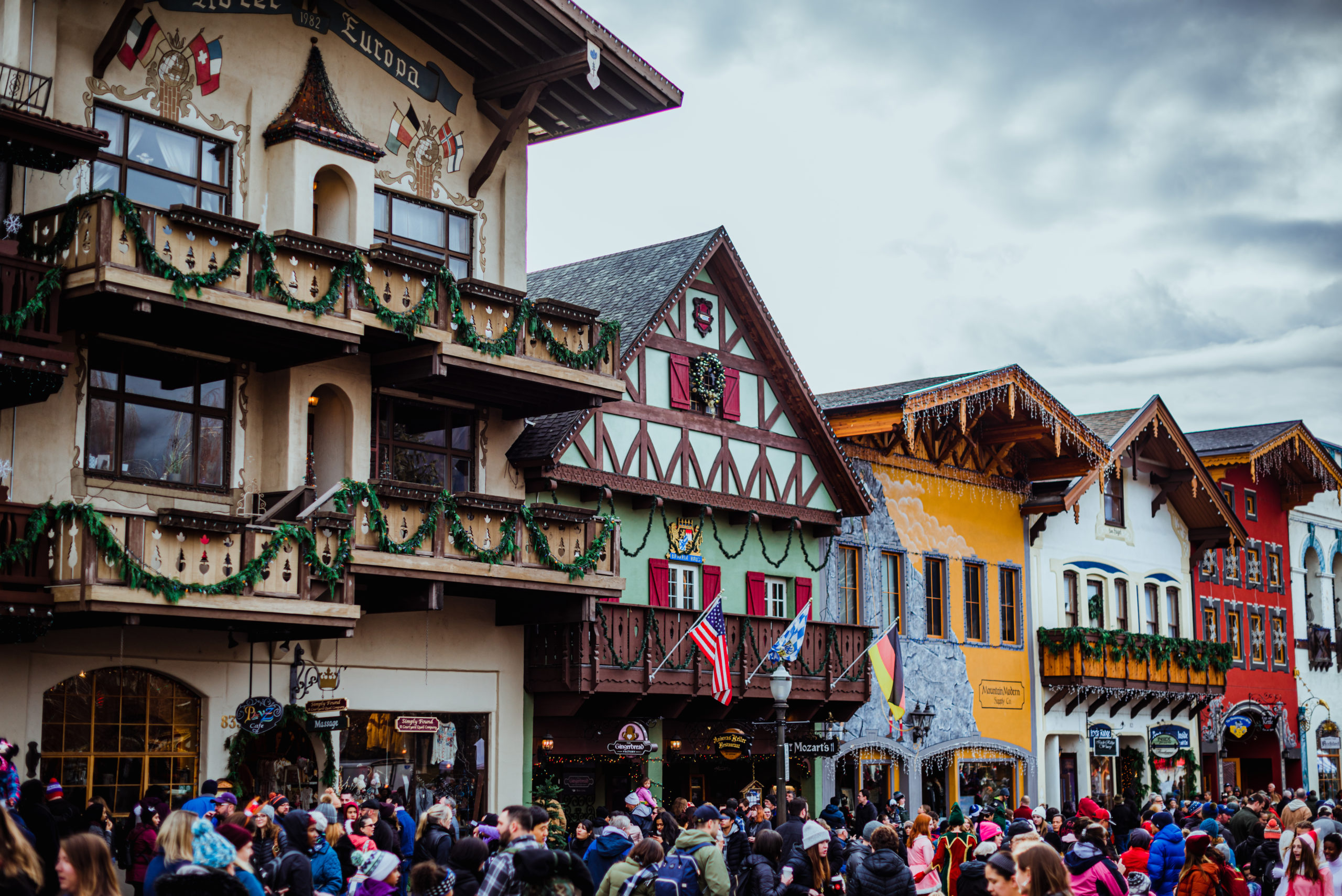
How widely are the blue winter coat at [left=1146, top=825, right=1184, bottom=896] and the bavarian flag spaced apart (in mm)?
11402

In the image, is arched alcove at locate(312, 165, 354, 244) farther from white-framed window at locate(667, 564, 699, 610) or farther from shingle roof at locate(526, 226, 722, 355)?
white-framed window at locate(667, 564, 699, 610)

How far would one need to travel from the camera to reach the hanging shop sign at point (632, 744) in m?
24.9

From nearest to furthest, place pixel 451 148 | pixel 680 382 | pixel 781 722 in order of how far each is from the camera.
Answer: pixel 781 722 < pixel 451 148 < pixel 680 382

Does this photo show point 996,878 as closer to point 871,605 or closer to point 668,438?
point 668,438

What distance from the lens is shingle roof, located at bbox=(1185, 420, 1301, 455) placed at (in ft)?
147

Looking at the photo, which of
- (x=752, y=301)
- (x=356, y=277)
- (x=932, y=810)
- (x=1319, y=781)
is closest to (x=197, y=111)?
(x=356, y=277)

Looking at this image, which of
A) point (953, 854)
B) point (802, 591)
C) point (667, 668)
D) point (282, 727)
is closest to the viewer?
point (953, 854)

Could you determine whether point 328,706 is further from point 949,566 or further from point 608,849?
point 949,566

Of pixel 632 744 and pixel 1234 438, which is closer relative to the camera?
pixel 632 744

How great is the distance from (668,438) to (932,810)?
10361mm

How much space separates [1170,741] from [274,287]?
26907mm

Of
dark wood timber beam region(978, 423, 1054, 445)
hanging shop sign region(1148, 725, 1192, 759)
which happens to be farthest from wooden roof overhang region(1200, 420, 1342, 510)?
dark wood timber beam region(978, 423, 1054, 445)

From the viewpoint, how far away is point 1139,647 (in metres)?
37.5

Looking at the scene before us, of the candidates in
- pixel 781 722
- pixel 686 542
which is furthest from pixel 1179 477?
pixel 781 722
